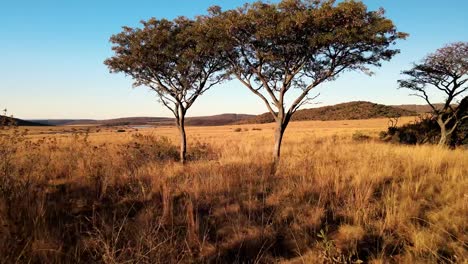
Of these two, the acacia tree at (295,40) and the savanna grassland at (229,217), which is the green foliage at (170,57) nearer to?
the acacia tree at (295,40)

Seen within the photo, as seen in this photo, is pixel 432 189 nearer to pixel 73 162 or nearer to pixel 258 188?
pixel 258 188

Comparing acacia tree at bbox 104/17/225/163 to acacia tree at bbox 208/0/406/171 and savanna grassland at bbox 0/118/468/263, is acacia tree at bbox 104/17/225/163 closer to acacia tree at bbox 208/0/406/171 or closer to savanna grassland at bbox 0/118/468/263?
acacia tree at bbox 208/0/406/171

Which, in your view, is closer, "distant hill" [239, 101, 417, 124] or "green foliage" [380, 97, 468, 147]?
"green foliage" [380, 97, 468, 147]

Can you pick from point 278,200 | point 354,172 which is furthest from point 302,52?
point 278,200

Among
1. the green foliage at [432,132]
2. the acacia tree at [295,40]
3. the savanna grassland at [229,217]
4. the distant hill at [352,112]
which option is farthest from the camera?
the distant hill at [352,112]

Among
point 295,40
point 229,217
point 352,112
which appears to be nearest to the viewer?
point 229,217

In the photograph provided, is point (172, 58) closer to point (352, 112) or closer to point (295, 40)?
point (295, 40)

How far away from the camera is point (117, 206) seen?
5855 millimetres

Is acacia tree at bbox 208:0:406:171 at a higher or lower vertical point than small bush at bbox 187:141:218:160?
higher

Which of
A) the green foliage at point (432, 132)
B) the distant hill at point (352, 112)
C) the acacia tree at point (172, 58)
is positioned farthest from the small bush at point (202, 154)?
the distant hill at point (352, 112)

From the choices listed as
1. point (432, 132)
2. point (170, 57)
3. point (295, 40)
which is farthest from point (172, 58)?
point (432, 132)

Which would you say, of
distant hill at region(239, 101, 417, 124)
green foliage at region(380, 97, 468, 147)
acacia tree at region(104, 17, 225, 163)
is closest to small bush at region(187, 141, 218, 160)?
Result: acacia tree at region(104, 17, 225, 163)

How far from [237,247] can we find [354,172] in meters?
5.26

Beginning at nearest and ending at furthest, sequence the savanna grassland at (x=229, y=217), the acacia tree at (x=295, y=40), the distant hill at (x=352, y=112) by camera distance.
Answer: the savanna grassland at (x=229, y=217) → the acacia tree at (x=295, y=40) → the distant hill at (x=352, y=112)
